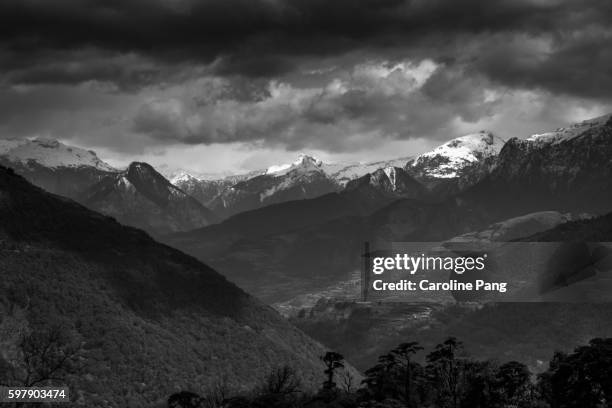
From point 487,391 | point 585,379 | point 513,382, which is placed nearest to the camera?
point 585,379

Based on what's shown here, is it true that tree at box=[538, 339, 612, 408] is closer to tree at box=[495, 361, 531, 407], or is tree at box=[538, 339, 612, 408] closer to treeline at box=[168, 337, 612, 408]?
treeline at box=[168, 337, 612, 408]

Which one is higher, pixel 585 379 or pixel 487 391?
pixel 585 379

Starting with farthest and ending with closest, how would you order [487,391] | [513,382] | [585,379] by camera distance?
[487,391]
[513,382]
[585,379]

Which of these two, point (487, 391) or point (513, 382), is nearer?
point (513, 382)

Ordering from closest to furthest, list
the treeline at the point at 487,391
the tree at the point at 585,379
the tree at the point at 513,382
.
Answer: the tree at the point at 585,379, the treeline at the point at 487,391, the tree at the point at 513,382

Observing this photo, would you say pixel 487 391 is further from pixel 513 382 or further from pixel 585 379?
pixel 585 379

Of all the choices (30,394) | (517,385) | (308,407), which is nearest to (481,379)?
(517,385)

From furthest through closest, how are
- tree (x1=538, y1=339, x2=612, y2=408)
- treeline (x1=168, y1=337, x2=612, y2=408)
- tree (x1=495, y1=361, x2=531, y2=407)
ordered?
1. tree (x1=495, y1=361, x2=531, y2=407)
2. treeline (x1=168, y1=337, x2=612, y2=408)
3. tree (x1=538, y1=339, x2=612, y2=408)

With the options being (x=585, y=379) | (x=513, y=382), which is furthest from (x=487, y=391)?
(x=585, y=379)

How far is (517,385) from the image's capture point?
621ft

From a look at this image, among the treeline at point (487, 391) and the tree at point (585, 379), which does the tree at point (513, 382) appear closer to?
the treeline at point (487, 391)

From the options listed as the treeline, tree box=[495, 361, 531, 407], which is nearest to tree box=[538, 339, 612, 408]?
the treeline

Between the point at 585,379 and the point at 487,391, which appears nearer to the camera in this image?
the point at 585,379

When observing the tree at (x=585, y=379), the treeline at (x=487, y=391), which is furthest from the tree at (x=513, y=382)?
the tree at (x=585, y=379)
